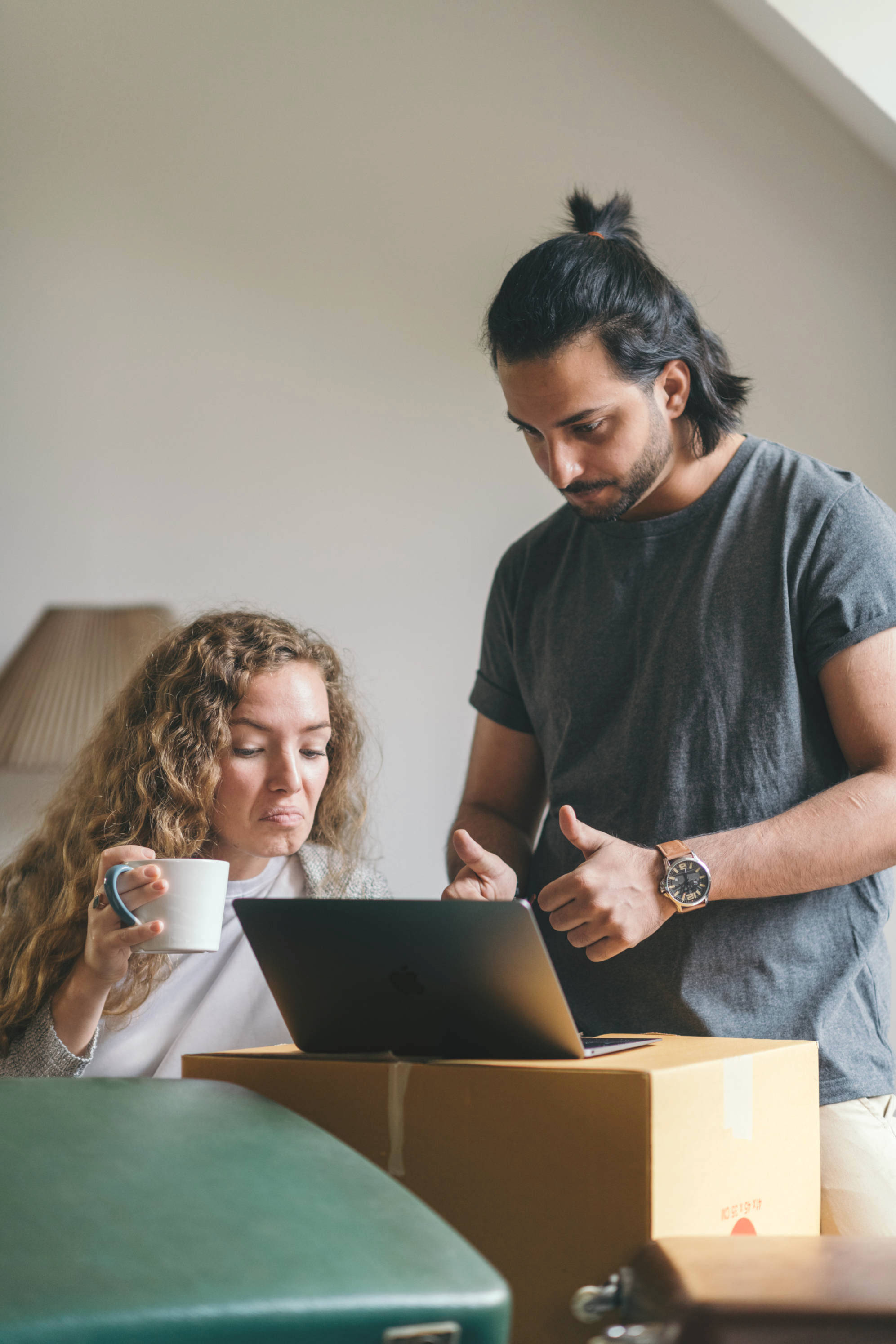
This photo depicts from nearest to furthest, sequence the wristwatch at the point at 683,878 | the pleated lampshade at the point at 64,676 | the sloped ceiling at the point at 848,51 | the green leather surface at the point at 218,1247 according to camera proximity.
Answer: the green leather surface at the point at 218,1247, the wristwatch at the point at 683,878, the sloped ceiling at the point at 848,51, the pleated lampshade at the point at 64,676

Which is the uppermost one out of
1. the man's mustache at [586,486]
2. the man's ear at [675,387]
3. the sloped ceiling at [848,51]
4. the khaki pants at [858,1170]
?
the sloped ceiling at [848,51]

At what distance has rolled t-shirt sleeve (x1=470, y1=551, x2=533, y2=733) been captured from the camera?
55.8 inches

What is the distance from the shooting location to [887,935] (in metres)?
1.76

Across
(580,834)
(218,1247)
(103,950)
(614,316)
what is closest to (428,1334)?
(218,1247)

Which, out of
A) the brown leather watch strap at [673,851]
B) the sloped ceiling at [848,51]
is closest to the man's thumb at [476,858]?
the brown leather watch strap at [673,851]

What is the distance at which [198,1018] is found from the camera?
115cm

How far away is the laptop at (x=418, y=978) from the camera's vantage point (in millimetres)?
635

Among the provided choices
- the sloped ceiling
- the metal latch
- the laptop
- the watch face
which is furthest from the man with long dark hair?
the sloped ceiling

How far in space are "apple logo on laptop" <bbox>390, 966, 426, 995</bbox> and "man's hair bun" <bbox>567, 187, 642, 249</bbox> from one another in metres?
0.91

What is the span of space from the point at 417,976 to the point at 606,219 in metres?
0.95

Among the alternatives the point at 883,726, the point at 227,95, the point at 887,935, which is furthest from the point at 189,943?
the point at 227,95

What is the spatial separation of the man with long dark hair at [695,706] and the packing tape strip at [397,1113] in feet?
0.68

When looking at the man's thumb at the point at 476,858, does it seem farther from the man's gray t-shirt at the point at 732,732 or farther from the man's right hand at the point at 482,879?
the man's gray t-shirt at the point at 732,732

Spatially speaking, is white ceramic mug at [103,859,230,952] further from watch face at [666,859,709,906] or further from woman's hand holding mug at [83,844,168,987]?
watch face at [666,859,709,906]
